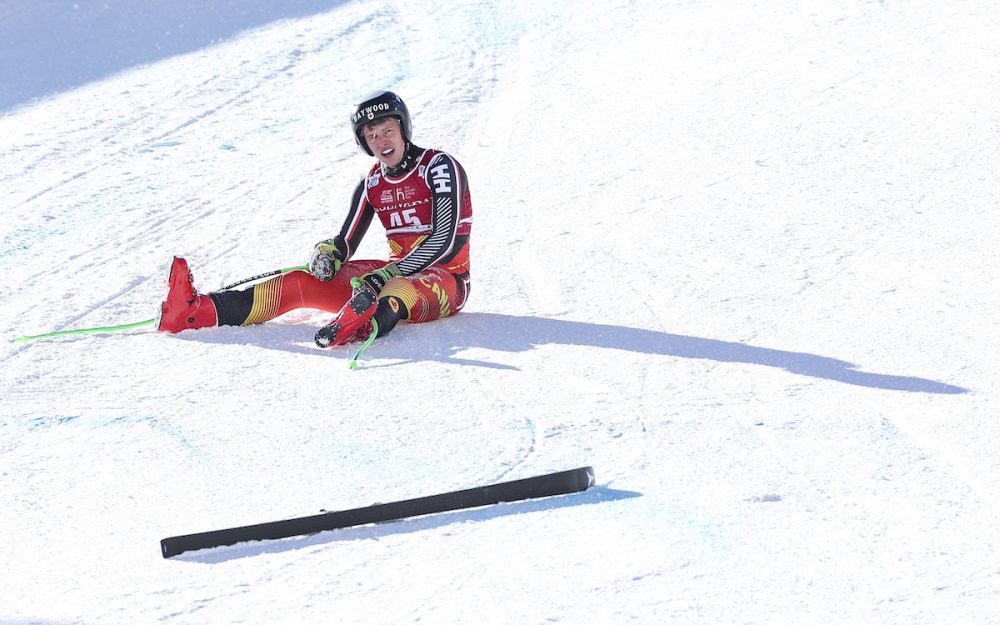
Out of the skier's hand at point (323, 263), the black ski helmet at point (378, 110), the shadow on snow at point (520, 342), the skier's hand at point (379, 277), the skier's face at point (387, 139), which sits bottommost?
the shadow on snow at point (520, 342)

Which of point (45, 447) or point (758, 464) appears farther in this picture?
point (45, 447)

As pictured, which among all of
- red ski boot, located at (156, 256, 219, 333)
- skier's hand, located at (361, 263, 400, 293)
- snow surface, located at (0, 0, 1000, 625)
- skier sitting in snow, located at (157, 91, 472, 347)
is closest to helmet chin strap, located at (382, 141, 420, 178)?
skier sitting in snow, located at (157, 91, 472, 347)

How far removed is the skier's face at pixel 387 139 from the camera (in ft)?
17.7

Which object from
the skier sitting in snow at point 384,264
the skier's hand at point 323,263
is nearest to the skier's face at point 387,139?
the skier sitting in snow at point 384,264

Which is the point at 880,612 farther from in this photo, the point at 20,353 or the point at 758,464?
the point at 20,353

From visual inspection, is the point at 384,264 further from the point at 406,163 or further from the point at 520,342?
the point at 520,342

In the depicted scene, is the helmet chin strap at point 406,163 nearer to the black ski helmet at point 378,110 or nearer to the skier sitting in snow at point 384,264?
the skier sitting in snow at point 384,264

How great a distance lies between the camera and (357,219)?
18.3ft

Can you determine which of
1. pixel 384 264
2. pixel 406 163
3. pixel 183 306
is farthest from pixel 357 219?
pixel 183 306

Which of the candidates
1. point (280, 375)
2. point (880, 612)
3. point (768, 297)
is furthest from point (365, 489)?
point (768, 297)

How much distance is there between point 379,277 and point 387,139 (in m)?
0.64

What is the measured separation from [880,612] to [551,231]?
13.2ft

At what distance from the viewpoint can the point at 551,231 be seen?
666cm

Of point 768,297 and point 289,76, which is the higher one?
point 289,76
